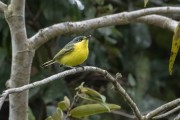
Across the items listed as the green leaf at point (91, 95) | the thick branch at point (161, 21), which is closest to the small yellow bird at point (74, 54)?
the thick branch at point (161, 21)

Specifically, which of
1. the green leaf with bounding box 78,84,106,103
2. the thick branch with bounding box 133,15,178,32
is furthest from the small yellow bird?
the green leaf with bounding box 78,84,106,103

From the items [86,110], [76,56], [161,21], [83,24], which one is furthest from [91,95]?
[161,21]

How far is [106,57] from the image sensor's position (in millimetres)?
4059

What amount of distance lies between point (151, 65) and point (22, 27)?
2332 mm

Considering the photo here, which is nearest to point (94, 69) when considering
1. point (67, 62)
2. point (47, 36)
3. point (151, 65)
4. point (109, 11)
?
point (47, 36)

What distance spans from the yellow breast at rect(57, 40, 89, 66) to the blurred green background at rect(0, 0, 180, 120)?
1.21 ft

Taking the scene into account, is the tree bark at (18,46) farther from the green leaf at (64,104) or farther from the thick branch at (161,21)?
the thick branch at (161,21)

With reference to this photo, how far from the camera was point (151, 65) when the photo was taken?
446 cm

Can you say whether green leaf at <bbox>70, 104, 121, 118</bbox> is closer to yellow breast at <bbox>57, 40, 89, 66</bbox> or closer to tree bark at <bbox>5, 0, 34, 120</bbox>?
tree bark at <bbox>5, 0, 34, 120</bbox>

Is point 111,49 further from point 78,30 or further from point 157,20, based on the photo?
point 78,30

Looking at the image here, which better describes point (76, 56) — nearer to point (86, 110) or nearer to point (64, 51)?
point (64, 51)

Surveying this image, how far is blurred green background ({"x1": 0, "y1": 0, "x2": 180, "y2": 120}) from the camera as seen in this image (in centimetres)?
338

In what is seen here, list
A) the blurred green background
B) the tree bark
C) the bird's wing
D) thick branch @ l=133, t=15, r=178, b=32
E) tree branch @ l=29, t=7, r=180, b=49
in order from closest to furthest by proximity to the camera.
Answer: the tree bark < tree branch @ l=29, t=7, r=180, b=49 < thick branch @ l=133, t=15, r=178, b=32 < the bird's wing < the blurred green background

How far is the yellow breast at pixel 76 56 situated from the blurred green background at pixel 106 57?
0.37 meters
